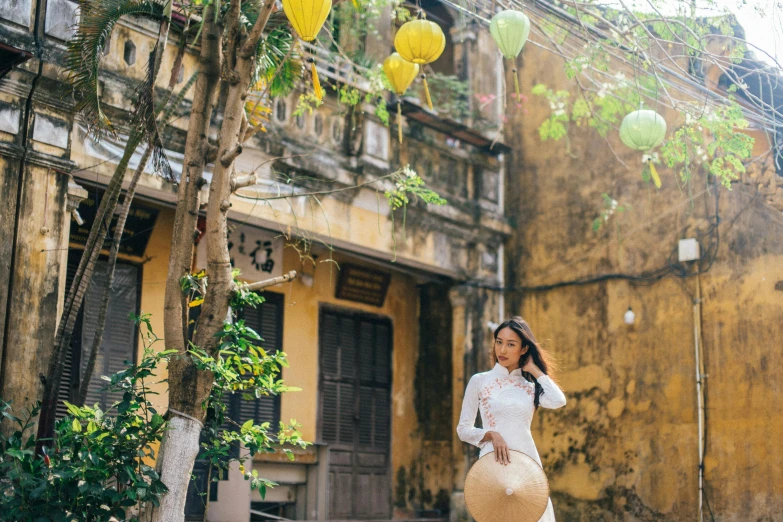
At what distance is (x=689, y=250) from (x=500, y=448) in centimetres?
608

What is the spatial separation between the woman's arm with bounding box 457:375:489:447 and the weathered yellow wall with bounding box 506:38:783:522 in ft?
17.4

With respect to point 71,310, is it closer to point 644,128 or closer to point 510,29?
point 510,29

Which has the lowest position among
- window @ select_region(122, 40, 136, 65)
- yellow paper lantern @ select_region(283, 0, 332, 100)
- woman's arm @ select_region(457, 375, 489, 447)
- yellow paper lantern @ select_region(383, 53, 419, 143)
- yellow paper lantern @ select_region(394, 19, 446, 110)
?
woman's arm @ select_region(457, 375, 489, 447)

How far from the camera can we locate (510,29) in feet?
21.9

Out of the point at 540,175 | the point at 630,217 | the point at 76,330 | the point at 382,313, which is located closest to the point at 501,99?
the point at 540,175

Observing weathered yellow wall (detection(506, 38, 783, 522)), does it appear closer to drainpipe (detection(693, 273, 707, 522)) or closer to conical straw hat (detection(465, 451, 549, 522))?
drainpipe (detection(693, 273, 707, 522))

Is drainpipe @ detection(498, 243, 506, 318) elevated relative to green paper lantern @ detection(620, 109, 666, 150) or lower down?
lower down

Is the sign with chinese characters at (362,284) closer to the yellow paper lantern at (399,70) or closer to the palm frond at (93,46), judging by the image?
the yellow paper lantern at (399,70)

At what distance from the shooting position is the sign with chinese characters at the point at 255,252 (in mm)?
10078

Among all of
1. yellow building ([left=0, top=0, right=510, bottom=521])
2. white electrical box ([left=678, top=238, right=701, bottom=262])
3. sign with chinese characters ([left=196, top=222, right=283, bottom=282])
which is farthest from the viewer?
white electrical box ([left=678, top=238, right=701, bottom=262])

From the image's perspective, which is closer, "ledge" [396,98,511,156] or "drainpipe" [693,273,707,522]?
"drainpipe" [693,273,707,522]

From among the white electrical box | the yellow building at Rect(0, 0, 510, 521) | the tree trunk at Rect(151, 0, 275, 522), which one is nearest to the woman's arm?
the tree trunk at Rect(151, 0, 275, 522)

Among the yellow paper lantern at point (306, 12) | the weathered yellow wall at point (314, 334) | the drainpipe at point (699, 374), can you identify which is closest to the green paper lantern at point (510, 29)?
the yellow paper lantern at point (306, 12)

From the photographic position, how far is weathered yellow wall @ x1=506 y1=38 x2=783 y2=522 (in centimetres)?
955
